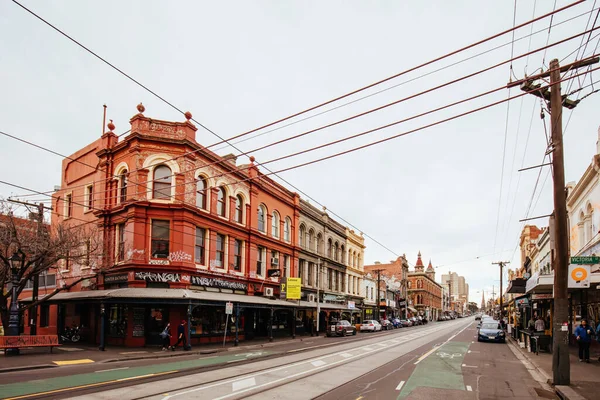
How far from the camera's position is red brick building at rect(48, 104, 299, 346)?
25547mm

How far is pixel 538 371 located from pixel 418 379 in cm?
583

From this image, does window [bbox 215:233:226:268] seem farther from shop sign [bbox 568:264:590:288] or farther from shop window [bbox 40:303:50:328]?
shop sign [bbox 568:264:590:288]

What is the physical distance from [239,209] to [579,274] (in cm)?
2271

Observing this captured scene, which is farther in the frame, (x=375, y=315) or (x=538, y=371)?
(x=375, y=315)

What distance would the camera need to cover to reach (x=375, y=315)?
6862 cm

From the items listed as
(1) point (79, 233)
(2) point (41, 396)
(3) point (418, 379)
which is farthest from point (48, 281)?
(3) point (418, 379)

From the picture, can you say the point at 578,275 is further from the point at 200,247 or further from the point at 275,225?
the point at 275,225

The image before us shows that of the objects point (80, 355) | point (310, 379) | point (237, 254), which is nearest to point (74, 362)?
point (80, 355)

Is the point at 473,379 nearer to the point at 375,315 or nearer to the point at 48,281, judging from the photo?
the point at 48,281

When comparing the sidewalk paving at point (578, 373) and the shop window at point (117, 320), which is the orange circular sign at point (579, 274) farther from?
the shop window at point (117, 320)

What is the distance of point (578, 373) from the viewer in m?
15.4

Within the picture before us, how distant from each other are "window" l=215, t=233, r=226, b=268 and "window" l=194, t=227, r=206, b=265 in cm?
152

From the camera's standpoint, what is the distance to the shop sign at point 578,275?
51.6ft

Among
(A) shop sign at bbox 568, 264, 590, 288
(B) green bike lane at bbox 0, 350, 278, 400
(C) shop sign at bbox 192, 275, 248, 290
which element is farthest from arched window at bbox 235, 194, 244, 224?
(A) shop sign at bbox 568, 264, 590, 288
